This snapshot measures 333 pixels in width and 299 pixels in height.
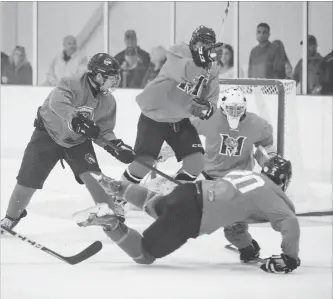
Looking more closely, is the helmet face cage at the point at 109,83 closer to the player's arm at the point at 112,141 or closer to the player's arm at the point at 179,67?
the player's arm at the point at 112,141

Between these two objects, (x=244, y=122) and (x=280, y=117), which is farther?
(x=280, y=117)

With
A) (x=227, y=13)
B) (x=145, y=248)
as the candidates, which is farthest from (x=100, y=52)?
(x=145, y=248)

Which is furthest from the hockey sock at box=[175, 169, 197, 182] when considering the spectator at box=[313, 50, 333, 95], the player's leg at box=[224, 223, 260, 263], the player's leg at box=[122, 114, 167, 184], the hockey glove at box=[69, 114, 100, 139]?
the spectator at box=[313, 50, 333, 95]

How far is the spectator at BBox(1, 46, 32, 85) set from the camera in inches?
142

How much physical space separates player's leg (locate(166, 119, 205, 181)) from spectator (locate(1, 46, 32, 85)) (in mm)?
558

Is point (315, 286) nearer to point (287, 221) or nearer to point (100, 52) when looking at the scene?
point (287, 221)

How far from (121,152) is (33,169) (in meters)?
0.31

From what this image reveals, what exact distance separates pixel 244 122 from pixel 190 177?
0.27 meters

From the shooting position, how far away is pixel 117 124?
386 centimetres

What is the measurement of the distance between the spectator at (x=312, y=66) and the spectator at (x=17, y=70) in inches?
36.7

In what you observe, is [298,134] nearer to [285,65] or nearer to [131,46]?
[285,65]

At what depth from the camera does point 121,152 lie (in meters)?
3.55

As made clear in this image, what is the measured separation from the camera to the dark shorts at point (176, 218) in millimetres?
3479

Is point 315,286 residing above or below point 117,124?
below
